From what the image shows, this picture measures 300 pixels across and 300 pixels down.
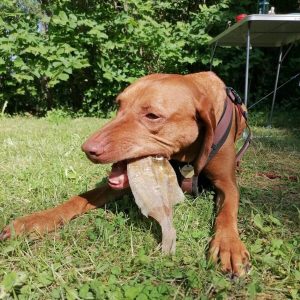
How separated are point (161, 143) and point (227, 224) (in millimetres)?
580

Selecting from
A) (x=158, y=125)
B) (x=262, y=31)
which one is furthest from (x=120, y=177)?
(x=262, y=31)

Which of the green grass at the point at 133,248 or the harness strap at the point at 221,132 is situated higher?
the harness strap at the point at 221,132

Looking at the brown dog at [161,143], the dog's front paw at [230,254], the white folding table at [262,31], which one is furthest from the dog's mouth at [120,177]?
the white folding table at [262,31]

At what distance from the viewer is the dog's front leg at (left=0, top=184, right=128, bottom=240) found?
6.93ft

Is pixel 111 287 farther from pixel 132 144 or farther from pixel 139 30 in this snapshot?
pixel 139 30

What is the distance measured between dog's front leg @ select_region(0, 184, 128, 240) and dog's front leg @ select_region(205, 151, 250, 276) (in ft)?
2.00

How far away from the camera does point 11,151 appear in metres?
4.14

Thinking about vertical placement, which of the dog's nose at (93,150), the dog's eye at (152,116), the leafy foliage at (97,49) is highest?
the dog's eye at (152,116)

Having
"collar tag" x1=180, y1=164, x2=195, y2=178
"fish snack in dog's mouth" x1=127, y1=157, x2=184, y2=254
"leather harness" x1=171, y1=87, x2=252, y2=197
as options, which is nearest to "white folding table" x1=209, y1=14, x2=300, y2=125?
"leather harness" x1=171, y1=87, x2=252, y2=197

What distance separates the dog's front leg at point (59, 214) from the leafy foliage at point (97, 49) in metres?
5.34

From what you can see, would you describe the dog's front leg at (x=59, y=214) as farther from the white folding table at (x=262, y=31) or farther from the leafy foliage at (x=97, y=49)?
the leafy foliage at (x=97, y=49)

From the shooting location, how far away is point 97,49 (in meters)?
8.09

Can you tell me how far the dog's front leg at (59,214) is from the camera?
6.93 feet

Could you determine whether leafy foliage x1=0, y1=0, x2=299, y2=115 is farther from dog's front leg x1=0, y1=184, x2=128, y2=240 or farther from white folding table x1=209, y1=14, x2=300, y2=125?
dog's front leg x1=0, y1=184, x2=128, y2=240
